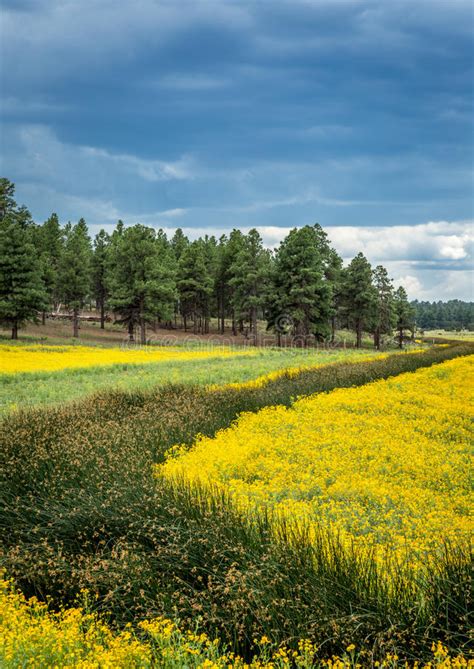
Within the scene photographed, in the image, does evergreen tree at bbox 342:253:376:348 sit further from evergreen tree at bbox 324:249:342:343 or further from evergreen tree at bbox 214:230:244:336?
evergreen tree at bbox 214:230:244:336

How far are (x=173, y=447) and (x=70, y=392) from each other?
10165mm

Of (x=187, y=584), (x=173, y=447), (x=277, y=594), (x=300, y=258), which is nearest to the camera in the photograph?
(x=277, y=594)

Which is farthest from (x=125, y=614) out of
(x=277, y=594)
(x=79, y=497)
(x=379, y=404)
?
(x=379, y=404)

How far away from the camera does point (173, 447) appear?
9.71m

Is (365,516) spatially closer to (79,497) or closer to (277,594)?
(277,594)

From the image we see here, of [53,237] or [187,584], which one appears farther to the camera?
[53,237]

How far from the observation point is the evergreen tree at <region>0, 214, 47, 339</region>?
4556cm

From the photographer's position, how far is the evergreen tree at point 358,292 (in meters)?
61.7

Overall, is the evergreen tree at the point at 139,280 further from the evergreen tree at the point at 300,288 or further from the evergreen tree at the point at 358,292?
the evergreen tree at the point at 358,292

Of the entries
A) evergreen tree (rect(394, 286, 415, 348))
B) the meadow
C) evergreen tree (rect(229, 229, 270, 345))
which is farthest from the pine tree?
the meadow

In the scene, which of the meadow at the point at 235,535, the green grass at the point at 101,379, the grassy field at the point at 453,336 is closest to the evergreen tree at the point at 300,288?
the green grass at the point at 101,379

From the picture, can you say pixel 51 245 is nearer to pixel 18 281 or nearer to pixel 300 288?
pixel 18 281

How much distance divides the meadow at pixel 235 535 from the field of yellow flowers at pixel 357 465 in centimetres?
5

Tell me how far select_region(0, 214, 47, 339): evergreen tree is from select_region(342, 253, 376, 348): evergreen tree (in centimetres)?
3550
